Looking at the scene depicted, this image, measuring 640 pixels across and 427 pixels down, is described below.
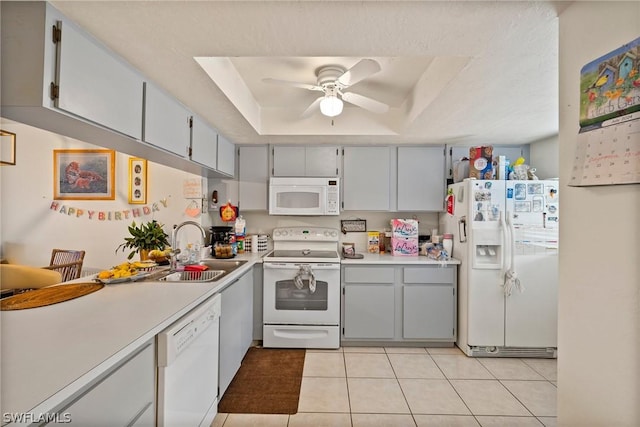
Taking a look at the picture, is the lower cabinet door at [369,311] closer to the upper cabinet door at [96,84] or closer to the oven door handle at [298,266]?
the oven door handle at [298,266]

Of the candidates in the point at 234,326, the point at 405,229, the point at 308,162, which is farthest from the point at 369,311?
the point at 308,162

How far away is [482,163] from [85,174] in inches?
173

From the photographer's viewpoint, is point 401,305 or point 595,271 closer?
point 595,271

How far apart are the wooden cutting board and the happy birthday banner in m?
1.80

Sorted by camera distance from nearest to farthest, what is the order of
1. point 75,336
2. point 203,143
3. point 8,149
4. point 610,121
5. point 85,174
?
1. point 610,121
2. point 75,336
3. point 203,143
4. point 8,149
5. point 85,174

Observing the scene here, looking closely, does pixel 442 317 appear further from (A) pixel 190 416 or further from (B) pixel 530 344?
(A) pixel 190 416

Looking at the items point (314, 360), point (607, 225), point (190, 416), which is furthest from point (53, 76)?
point (314, 360)

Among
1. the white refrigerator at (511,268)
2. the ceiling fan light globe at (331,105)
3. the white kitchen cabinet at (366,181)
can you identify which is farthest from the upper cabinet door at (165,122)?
the white refrigerator at (511,268)

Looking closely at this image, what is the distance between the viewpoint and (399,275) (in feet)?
9.46

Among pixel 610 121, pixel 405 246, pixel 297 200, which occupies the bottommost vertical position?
pixel 405 246

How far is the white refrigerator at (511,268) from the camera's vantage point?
8.71 ft

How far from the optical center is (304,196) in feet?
10.4

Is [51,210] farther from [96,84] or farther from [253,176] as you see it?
[96,84]

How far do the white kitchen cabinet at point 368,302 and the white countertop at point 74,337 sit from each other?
1.62 metres
